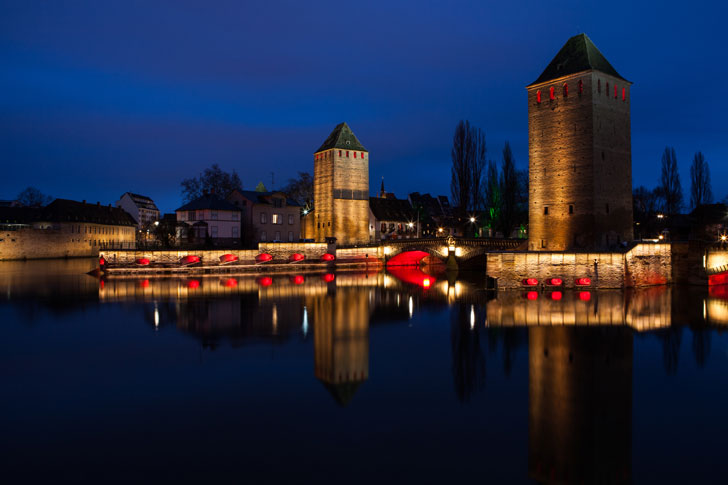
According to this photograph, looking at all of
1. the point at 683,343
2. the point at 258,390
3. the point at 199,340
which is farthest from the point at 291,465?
the point at 683,343

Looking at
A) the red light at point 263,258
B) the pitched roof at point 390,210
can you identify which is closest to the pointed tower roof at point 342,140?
the pitched roof at point 390,210

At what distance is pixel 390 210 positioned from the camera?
57594 mm

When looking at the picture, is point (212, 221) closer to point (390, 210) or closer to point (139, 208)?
point (390, 210)

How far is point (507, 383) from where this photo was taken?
32.4ft

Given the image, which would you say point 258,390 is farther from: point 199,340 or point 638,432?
point 638,432

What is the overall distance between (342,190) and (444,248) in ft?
49.7

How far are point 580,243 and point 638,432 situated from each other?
67.0ft

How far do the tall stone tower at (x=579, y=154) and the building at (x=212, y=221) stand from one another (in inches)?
1123

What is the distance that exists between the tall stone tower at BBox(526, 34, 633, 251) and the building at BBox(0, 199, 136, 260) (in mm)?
36539

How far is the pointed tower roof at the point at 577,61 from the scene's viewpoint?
26391 millimetres

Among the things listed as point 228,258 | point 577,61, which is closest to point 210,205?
point 228,258

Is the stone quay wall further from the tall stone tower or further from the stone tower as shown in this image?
the stone tower

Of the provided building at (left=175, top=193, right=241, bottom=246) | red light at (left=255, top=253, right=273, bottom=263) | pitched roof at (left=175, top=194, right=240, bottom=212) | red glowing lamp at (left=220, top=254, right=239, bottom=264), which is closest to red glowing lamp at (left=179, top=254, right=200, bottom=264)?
red glowing lamp at (left=220, top=254, right=239, bottom=264)

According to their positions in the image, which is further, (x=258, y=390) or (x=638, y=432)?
(x=258, y=390)
